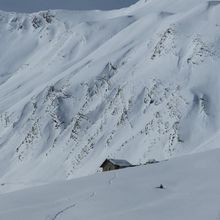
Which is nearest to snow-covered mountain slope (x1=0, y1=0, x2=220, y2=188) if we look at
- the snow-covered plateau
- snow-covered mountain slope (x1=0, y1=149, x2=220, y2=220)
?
the snow-covered plateau

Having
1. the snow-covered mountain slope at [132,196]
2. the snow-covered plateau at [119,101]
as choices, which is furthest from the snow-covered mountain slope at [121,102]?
the snow-covered mountain slope at [132,196]

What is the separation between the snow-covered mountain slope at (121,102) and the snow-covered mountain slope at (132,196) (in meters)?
59.2

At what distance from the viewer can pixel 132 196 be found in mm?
21406

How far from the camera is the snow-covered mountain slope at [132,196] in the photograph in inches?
751

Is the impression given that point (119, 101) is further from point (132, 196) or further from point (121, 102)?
point (132, 196)

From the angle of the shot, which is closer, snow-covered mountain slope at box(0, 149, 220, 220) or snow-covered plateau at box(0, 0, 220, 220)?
snow-covered mountain slope at box(0, 149, 220, 220)

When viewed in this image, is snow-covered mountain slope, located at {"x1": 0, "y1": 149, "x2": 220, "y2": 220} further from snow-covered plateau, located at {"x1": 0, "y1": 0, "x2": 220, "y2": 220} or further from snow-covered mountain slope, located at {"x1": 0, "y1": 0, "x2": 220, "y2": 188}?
snow-covered mountain slope, located at {"x1": 0, "y1": 0, "x2": 220, "y2": 188}

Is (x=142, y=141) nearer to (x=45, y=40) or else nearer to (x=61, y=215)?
(x=61, y=215)

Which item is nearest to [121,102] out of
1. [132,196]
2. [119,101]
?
[119,101]

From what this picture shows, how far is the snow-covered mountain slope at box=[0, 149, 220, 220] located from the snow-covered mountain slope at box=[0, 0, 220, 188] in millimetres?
59212

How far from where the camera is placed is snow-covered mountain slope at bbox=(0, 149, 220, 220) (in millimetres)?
19072

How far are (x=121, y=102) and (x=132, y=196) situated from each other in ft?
302

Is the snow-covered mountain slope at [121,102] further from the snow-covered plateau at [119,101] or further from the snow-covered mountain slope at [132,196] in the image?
the snow-covered mountain slope at [132,196]

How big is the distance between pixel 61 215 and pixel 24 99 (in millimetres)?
113744
